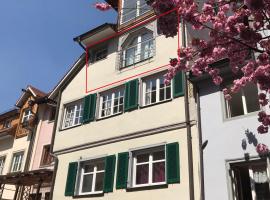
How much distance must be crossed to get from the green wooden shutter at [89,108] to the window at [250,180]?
8011 mm

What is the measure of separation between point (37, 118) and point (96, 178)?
9973mm

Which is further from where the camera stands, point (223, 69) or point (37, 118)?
point (37, 118)

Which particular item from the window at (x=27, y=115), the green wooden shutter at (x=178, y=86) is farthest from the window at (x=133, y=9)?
the window at (x=27, y=115)

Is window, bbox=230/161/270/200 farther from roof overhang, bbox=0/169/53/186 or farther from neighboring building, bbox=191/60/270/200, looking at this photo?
roof overhang, bbox=0/169/53/186

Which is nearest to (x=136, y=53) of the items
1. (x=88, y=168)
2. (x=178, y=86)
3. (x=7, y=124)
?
(x=178, y=86)

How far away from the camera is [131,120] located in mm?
15898

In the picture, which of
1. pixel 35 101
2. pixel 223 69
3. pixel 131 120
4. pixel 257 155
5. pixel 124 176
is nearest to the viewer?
pixel 257 155

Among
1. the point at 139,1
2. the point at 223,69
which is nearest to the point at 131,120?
the point at 223,69

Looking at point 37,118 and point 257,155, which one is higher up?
point 37,118

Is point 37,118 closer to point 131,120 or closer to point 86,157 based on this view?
point 86,157

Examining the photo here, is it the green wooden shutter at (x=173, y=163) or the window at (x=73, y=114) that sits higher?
the window at (x=73, y=114)

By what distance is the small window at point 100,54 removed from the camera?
1999 cm

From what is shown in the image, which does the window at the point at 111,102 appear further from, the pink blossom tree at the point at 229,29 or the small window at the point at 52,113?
the pink blossom tree at the point at 229,29

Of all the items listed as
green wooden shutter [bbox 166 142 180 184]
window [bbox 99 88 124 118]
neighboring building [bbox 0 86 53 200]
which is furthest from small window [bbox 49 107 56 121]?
green wooden shutter [bbox 166 142 180 184]
